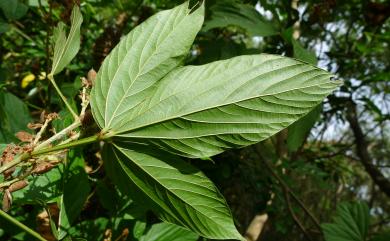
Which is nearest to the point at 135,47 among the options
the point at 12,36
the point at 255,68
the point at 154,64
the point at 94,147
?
the point at 154,64

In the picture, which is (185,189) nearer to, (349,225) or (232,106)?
(232,106)

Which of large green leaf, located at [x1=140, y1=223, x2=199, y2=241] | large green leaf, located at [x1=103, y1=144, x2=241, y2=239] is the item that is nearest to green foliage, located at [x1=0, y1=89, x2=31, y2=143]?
large green leaf, located at [x1=140, y1=223, x2=199, y2=241]

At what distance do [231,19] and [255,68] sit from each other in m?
0.65

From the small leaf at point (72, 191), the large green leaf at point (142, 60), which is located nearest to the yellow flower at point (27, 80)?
the small leaf at point (72, 191)

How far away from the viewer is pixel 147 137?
0.48 metres

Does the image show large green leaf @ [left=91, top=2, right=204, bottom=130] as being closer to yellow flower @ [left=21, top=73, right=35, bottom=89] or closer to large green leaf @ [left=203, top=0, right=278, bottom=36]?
large green leaf @ [left=203, top=0, right=278, bottom=36]

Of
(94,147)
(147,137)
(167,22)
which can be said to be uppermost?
(167,22)

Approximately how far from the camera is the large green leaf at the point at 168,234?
0.88 meters

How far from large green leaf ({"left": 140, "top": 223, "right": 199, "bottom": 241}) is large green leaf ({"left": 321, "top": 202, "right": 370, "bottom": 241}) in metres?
0.52

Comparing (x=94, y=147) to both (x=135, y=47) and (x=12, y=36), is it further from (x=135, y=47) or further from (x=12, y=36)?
(x=12, y=36)

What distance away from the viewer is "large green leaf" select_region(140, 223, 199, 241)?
880 mm

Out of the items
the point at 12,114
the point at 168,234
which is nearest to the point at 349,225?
the point at 168,234

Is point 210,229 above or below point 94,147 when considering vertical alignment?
above

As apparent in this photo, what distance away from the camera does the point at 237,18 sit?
1079 mm
